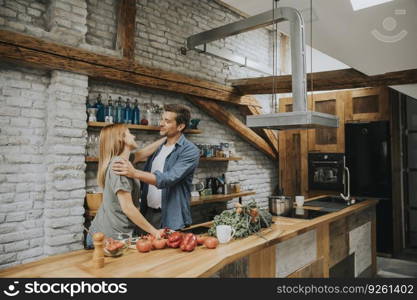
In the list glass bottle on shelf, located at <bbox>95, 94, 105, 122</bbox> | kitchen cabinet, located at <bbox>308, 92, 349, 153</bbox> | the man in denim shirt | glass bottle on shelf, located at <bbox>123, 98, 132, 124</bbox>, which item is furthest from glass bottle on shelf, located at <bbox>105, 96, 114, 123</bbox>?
kitchen cabinet, located at <bbox>308, 92, 349, 153</bbox>

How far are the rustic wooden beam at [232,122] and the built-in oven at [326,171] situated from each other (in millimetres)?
881

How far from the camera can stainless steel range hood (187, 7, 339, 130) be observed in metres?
3.06

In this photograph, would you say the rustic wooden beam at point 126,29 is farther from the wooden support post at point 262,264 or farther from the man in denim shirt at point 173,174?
the wooden support post at point 262,264

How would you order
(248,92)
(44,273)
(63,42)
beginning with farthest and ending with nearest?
(248,92), (63,42), (44,273)

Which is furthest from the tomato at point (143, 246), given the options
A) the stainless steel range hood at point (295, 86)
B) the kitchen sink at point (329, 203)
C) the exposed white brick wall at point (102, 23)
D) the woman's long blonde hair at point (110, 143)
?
the exposed white brick wall at point (102, 23)

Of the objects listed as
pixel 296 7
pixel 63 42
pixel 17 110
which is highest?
pixel 296 7

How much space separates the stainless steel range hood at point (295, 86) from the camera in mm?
3062

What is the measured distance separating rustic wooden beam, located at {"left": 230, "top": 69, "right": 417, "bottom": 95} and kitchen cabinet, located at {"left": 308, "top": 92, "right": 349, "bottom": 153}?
38.2 inches

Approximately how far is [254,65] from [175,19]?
201 cm

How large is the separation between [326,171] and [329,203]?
79.6 inches

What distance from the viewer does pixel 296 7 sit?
383 centimetres

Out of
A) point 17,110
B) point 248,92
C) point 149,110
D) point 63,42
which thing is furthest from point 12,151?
point 248,92

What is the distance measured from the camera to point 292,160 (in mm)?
7031

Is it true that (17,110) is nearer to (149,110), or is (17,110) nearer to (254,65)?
(149,110)
